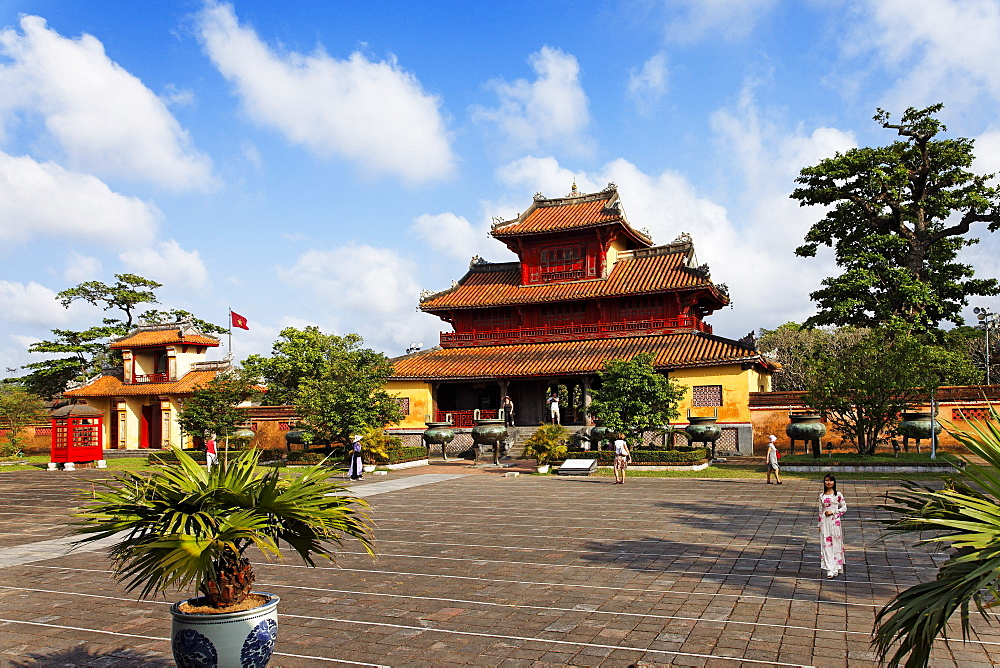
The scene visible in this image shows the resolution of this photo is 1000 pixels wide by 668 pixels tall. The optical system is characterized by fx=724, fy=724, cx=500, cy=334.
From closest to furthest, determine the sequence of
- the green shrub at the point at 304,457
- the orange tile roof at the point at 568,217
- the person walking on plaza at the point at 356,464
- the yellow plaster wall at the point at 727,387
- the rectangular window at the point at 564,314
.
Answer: the person walking on plaza at the point at 356,464
the green shrub at the point at 304,457
the yellow plaster wall at the point at 727,387
the orange tile roof at the point at 568,217
the rectangular window at the point at 564,314

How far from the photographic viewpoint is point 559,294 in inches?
1395

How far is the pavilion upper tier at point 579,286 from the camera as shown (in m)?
33.7

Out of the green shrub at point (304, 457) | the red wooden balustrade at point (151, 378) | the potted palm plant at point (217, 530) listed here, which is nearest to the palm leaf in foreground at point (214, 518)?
the potted palm plant at point (217, 530)

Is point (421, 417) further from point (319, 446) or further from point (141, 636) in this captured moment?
point (141, 636)

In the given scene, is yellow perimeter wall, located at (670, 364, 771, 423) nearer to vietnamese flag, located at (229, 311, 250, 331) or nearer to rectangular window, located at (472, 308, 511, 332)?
rectangular window, located at (472, 308, 511, 332)

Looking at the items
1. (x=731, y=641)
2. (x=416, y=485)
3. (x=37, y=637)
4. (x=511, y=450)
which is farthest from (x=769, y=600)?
(x=511, y=450)

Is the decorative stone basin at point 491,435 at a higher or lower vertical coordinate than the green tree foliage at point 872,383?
lower

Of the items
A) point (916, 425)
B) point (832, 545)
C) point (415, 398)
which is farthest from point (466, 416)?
point (832, 545)

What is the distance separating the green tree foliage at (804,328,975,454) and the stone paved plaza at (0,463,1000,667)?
29.0 ft

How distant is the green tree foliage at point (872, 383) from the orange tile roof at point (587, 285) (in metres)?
10.1

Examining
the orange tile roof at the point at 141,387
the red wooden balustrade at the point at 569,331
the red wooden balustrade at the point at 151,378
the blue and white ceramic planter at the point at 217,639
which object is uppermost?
the red wooden balustrade at the point at 569,331

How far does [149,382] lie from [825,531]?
4151cm

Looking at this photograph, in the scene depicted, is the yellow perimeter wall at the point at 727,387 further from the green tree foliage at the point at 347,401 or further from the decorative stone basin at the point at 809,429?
the green tree foliage at the point at 347,401

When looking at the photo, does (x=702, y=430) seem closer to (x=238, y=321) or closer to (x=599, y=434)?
(x=599, y=434)
